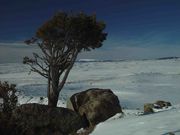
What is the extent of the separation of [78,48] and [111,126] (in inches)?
414

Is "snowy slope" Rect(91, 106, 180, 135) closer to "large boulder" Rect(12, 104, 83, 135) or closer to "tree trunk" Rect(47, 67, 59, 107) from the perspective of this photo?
"large boulder" Rect(12, 104, 83, 135)

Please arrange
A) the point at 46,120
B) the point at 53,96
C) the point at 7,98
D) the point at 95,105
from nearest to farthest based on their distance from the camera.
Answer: the point at 7,98, the point at 46,120, the point at 95,105, the point at 53,96

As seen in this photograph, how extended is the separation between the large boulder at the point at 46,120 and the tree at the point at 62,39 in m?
3.01

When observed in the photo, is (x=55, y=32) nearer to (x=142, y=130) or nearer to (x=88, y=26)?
(x=88, y=26)

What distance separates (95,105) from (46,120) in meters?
3.39

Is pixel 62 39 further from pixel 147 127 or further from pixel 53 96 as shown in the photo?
pixel 147 127

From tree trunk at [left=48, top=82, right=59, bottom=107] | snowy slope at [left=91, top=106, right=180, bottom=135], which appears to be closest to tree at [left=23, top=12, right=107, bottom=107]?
tree trunk at [left=48, top=82, right=59, bottom=107]

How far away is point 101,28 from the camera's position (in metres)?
25.2

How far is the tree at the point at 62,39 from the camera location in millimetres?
24062

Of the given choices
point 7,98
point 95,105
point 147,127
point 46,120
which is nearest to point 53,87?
point 95,105

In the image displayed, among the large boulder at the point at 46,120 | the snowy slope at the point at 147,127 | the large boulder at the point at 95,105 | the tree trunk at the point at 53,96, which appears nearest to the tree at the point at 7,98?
the large boulder at the point at 46,120

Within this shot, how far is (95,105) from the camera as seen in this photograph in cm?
2211

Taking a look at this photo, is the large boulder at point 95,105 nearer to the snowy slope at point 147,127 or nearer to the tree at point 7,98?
the tree at point 7,98

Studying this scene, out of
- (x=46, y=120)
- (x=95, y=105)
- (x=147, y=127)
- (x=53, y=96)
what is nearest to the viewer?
(x=147, y=127)
